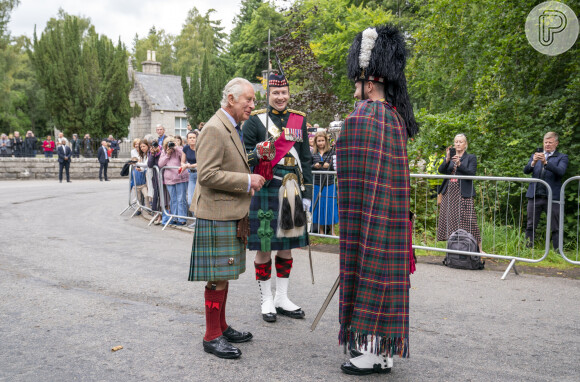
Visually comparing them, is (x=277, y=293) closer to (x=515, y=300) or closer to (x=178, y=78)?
(x=515, y=300)

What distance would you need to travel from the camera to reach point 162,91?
4803 cm

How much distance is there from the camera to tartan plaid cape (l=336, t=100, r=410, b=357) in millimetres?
3424

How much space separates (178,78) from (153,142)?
132 feet

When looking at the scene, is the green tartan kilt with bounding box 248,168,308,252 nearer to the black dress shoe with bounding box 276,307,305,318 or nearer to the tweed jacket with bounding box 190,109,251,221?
the black dress shoe with bounding box 276,307,305,318

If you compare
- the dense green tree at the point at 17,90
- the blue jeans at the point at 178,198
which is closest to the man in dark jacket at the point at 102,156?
the blue jeans at the point at 178,198

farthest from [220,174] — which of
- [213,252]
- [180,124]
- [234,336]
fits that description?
[180,124]

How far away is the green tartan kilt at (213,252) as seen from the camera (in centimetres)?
387

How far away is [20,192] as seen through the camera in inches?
731

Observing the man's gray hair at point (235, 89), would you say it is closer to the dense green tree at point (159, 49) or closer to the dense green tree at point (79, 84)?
the dense green tree at point (79, 84)

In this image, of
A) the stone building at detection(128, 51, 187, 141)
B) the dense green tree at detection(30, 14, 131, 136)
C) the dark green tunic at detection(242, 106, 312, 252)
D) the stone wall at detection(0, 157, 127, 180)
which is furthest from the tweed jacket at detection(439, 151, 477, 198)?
the stone building at detection(128, 51, 187, 141)

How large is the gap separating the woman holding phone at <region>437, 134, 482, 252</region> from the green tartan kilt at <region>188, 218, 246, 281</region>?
4.67 metres

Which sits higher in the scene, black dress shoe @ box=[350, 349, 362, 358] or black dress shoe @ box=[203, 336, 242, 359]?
black dress shoe @ box=[350, 349, 362, 358]

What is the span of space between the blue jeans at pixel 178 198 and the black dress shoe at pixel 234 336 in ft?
23.2

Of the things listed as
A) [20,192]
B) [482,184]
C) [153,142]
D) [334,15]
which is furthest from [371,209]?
[334,15]
